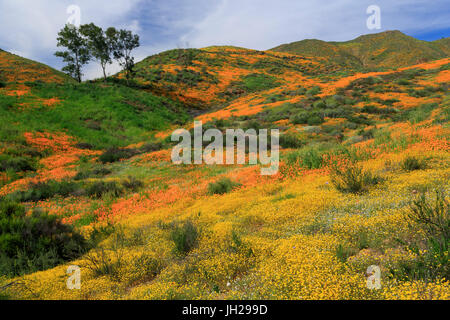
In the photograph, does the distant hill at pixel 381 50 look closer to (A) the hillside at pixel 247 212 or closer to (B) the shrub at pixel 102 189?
(A) the hillside at pixel 247 212

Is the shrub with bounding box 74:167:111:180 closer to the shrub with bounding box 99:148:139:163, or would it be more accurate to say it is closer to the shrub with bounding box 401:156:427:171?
the shrub with bounding box 99:148:139:163

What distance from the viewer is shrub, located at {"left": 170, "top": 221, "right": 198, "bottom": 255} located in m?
5.11

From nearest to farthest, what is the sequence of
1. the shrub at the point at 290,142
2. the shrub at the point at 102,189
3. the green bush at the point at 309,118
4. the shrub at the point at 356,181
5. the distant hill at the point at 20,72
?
the shrub at the point at 356,181 → the shrub at the point at 102,189 → the shrub at the point at 290,142 → the green bush at the point at 309,118 → the distant hill at the point at 20,72

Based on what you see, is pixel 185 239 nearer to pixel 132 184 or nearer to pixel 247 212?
pixel 247 212

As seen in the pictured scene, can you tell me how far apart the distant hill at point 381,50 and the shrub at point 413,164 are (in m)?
84.2

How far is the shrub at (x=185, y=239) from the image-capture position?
5.11 m

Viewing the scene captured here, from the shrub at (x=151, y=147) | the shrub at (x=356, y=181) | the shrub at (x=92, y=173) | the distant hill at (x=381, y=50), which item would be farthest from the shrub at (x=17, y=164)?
the distant hill at (x=381, y=50)

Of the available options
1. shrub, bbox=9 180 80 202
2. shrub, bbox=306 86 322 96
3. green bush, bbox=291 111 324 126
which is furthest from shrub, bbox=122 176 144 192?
shrub, bbox=306 86 322 96

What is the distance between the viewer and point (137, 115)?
2977 cm

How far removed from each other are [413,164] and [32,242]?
10.3 m

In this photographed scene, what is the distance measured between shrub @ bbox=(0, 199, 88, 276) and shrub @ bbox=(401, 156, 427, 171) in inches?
354

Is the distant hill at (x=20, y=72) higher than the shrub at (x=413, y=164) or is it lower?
higher

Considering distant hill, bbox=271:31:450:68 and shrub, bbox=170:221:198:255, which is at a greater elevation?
distant hill, bbox=271:31:450:68

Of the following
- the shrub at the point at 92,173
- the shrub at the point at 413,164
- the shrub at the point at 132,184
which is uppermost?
the shrub at the point at 413,164
